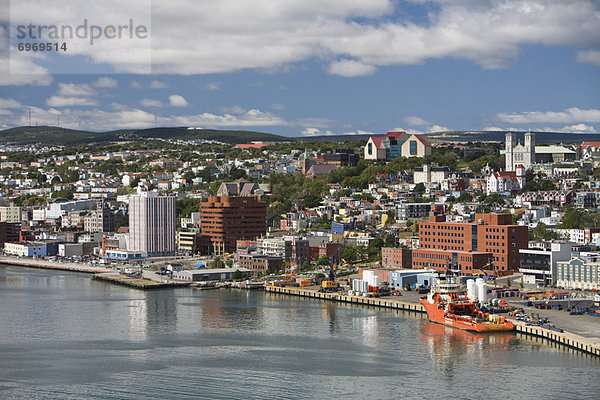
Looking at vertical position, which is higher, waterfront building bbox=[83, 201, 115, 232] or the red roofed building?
the red roofed building

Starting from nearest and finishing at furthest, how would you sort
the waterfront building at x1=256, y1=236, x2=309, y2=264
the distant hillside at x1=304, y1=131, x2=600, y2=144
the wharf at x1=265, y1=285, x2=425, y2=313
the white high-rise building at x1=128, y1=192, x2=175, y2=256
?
the wharf at x1=265, y1=285, x2=425, y2=313
the waterfront building at x1=256, y1=236, x2=309, y2=264
the white high-rise building at x1=128, y1=192, x2=175, y2=256
the distant hillside at x1=304, y1=131, x2=600, y2=144

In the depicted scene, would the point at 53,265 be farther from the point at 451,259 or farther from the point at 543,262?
the point at 543,262

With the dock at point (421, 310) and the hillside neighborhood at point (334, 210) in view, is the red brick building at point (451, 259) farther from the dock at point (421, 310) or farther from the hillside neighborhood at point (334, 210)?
the dock at point (421, 310)

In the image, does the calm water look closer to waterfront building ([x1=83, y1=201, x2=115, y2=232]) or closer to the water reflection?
the water reflection

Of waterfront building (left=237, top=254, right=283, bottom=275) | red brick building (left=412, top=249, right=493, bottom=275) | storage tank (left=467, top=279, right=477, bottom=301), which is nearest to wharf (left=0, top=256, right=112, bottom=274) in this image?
waterfront building (left=237, top=254, right=283, bottom=275)

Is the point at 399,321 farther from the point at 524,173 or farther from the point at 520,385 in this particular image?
the point at 524,173

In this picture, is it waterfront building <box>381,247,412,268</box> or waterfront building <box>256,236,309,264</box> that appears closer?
waterfront building <box>381,247,412,268</box>

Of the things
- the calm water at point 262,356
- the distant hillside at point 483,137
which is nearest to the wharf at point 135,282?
the calm water at point 262,356

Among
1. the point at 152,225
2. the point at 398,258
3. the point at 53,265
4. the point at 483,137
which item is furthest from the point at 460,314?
the point at 483,137
